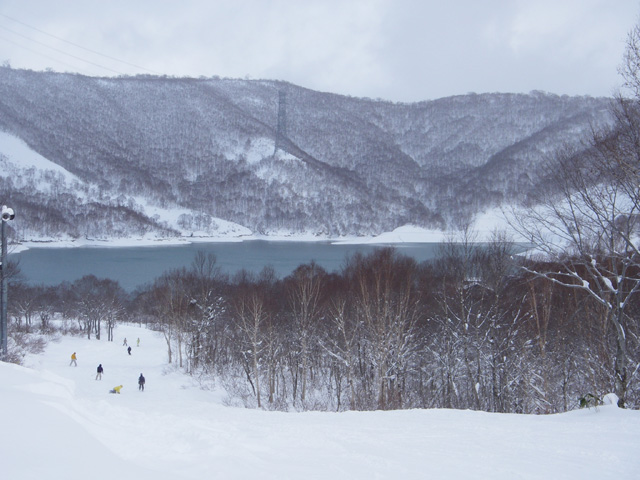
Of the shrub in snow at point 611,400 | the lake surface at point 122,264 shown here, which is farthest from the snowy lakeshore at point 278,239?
the shrub in snow at point 611,400

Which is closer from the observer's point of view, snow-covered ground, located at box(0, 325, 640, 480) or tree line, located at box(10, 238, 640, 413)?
snow-covered ground, located at box(0, 325, 640, 480)

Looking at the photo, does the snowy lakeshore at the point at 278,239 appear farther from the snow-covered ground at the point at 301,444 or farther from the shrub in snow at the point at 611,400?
the snow-covered ground at the point at 301,444

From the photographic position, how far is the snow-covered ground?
12.1ft

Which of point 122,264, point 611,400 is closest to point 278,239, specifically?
point 122,264

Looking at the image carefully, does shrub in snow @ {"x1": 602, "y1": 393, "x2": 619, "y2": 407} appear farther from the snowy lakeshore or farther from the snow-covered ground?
the snowy lakeshore

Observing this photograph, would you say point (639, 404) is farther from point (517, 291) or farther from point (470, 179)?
point (470, 179)

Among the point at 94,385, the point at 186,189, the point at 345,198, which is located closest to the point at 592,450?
the point at 94,385

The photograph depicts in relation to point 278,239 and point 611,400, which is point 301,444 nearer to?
point 611,400

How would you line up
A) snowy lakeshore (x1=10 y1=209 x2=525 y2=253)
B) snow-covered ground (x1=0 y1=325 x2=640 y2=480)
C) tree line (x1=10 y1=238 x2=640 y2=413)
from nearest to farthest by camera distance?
snow-covered ground (x1=0 y1=325 x2=640 y2=480) < tree line (x1=10 y1=238 x2=640 y2=413) < snowy lakeshore (x1=10 y1=209 x2=525 y2=253)

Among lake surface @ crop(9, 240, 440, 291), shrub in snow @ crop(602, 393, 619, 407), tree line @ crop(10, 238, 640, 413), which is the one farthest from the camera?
lake surface @ crop(9, 240, 440, 291)

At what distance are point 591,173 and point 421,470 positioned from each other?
5.34 metres

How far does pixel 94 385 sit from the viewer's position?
18.5m

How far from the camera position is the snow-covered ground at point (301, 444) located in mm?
3682

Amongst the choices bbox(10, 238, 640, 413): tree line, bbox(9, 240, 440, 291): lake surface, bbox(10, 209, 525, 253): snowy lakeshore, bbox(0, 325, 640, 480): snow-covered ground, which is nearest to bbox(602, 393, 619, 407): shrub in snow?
bbox(0, 325, 640, 480): snow-covered ground
